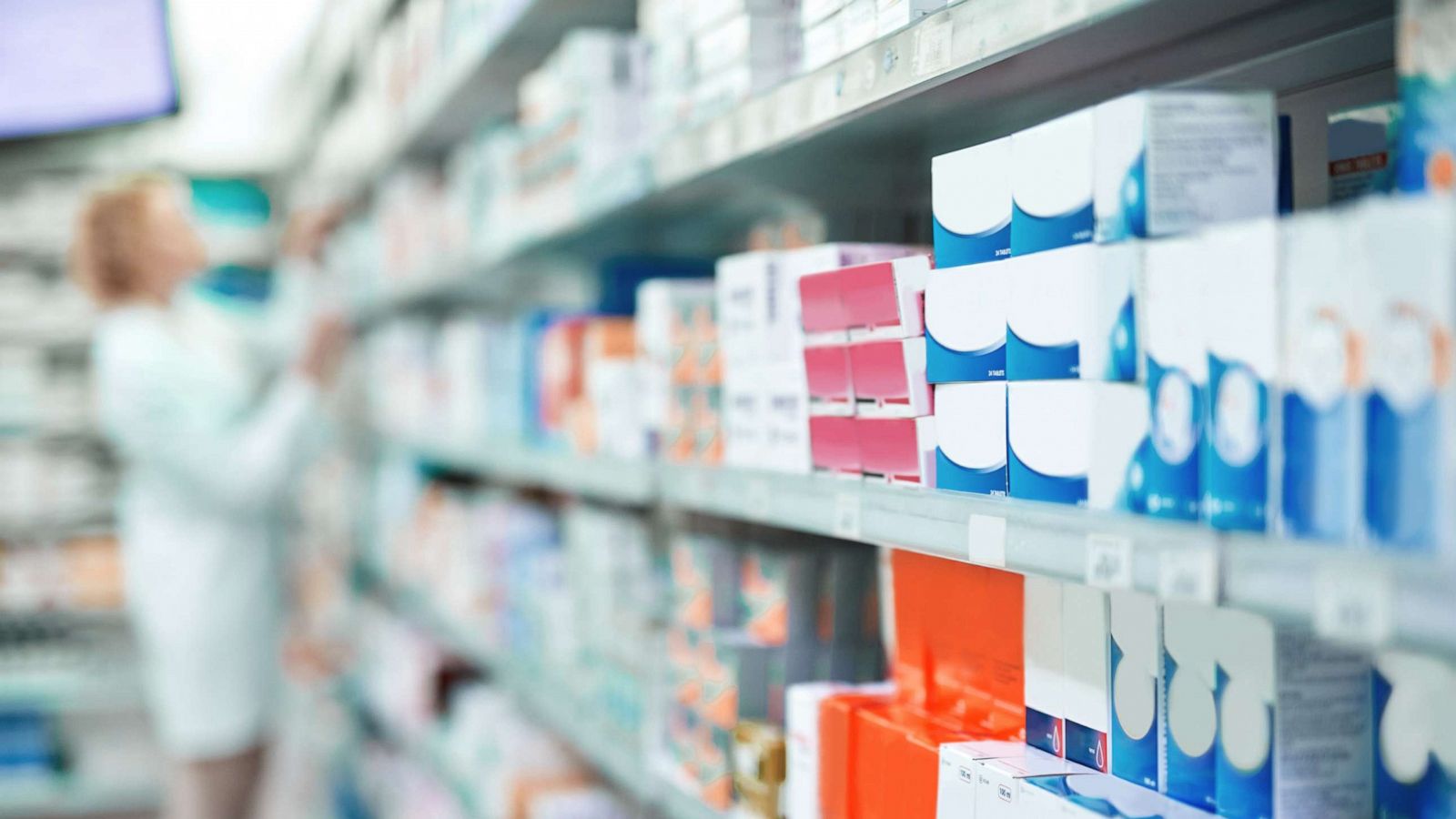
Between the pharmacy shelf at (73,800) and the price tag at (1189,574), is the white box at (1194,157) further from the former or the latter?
the pharmacy shelf at (73,800)

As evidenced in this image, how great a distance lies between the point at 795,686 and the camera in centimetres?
152

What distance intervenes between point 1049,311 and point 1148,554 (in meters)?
0.25

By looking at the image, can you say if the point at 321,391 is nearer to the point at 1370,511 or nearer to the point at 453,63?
the point at 453,63

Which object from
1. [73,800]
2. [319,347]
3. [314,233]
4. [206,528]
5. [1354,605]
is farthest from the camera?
[73,800]

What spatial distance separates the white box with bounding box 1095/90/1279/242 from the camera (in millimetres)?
940

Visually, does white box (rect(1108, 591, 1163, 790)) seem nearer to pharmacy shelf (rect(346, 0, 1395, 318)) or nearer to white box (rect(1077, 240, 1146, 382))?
white box (rect(1077, 240, 1146, 382))

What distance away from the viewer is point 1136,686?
1083 millimetres

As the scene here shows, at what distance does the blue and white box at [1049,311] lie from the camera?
0.99 metres

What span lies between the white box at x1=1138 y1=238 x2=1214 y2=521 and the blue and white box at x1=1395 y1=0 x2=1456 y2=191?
138mm

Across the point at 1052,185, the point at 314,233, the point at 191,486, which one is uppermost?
the point at 314,233

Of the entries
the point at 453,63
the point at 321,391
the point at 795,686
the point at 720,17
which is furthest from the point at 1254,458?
the point at 321,391

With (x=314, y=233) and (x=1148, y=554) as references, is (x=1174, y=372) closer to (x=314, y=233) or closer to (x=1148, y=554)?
(x=1148, y=554)

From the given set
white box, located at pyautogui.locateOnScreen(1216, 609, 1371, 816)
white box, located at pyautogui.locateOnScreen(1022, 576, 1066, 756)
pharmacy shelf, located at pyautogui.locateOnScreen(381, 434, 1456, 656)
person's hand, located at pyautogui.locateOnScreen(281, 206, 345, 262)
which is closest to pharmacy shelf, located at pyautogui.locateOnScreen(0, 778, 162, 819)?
person's hand, located at pyautogui.locateOnScreen(281, 206, 345, 262)

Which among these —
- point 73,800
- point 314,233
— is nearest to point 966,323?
point 314,233
